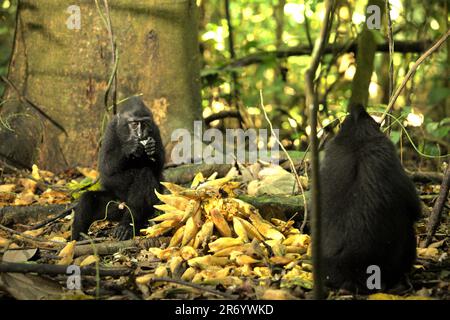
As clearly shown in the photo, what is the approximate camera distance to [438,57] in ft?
34.6

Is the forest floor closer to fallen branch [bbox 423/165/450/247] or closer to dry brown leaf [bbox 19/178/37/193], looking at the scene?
fallen branch [bbox 423/165/450/247]

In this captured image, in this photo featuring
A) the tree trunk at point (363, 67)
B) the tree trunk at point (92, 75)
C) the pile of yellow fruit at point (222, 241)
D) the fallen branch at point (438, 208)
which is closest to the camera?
the pile of yellow fruit at point (222, 241)

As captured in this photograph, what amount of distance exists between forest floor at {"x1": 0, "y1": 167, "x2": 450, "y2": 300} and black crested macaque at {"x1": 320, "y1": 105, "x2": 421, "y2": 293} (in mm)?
144

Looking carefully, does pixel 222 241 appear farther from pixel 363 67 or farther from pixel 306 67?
pixel 306 67

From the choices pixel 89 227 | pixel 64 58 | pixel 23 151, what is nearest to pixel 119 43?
pixel 64 58

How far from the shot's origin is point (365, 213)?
12.6 feet

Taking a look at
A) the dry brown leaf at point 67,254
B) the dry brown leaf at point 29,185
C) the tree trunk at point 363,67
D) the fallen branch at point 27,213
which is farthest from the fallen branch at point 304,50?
the dry brown leaf at point 67,254

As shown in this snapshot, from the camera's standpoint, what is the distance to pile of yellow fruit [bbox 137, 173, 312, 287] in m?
4.26

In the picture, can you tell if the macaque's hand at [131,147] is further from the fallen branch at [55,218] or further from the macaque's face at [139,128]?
the fallen branch at [55,218]

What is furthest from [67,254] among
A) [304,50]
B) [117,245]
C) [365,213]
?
[304,50]

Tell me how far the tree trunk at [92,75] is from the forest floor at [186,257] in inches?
49.1

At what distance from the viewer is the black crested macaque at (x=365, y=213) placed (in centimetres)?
385

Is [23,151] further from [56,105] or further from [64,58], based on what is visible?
[64,58]
